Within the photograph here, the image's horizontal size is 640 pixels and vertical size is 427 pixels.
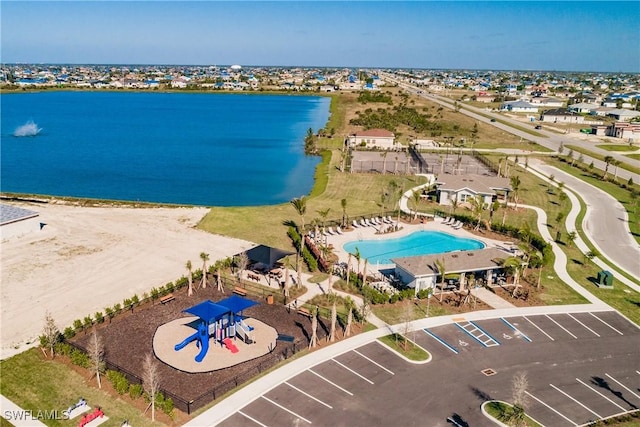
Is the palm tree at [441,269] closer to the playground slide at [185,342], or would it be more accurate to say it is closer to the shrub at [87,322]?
the playground slide at [185,342]

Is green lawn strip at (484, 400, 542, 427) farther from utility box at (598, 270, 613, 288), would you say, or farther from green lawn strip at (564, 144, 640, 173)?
green lawn strip at (564, 144, 640, 173)

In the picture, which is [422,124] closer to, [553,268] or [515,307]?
[553,268]

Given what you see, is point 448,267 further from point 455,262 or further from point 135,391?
point 135,391

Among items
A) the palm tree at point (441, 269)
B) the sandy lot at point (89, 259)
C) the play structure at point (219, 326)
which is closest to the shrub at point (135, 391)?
the play structure at point (219, 326)

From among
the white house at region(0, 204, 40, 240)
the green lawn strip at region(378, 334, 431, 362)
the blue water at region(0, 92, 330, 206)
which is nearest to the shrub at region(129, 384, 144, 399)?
the green lawn strip at region(378, 334, 431, 362)

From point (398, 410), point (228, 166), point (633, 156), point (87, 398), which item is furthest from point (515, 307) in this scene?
point (633, 156)

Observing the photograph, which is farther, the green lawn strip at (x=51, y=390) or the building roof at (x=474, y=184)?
the building roof at (x=474, y=184)
